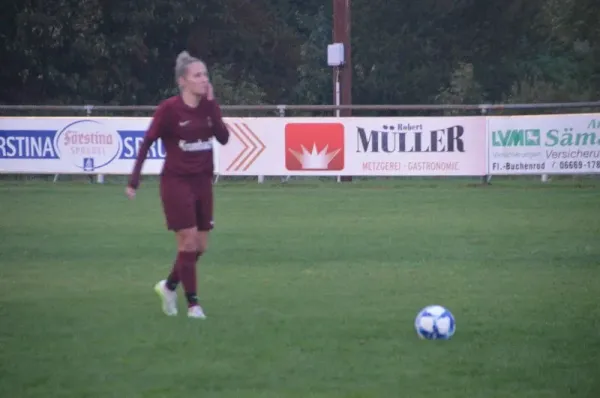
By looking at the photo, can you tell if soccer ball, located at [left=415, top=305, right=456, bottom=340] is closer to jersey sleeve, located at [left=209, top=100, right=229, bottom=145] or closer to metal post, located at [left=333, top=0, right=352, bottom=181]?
jersey sleeve, located at [left=209, top=100, right=229, bottom=145]

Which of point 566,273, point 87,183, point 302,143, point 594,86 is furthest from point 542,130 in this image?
point 594,86

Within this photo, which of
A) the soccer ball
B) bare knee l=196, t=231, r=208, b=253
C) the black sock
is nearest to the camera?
the soccer ball

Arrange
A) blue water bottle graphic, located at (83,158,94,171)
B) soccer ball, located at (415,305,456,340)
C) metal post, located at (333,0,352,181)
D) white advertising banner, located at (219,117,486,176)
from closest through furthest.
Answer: soccer ball, located at (415,305,456,340)
white advertising banner, located at (219,117,486,176)
blue water bottle graphic, located at (83,158,94,171)
metal post, located at (333,0,352,181)

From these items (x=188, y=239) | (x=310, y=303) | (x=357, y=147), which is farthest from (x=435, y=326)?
(x=357, y=147)

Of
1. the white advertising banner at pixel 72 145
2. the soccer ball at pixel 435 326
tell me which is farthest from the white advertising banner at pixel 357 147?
the soccer ball at pixel 435 326

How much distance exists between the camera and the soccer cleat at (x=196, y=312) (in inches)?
371

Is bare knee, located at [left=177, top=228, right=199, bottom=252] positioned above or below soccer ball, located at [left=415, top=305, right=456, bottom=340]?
above

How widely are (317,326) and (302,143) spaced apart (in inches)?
620

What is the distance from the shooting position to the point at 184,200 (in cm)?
934

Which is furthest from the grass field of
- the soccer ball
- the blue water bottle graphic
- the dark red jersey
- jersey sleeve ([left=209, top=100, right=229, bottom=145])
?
the blue water bottle graphic

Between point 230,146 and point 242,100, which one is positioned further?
point 242,100

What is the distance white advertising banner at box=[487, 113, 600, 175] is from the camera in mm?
23484

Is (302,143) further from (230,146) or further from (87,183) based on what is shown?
(87,183)

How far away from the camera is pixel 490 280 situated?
1145 cm
